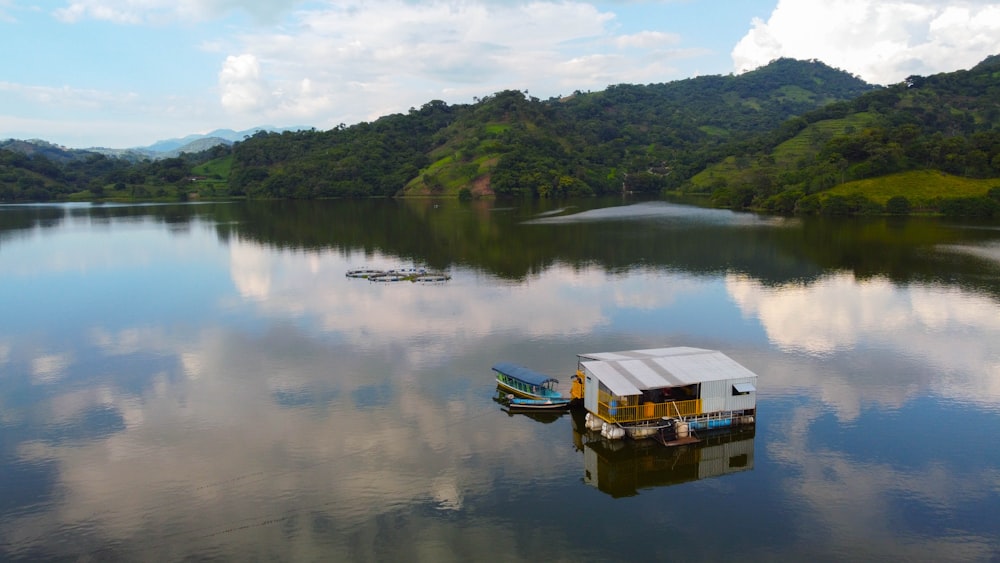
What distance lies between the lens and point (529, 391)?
29.4 meters

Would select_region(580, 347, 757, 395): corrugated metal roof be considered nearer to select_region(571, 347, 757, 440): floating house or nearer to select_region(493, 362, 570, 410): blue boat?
select_region(571, 347, 757, 440): floating house

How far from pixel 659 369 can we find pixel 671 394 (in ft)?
3.91

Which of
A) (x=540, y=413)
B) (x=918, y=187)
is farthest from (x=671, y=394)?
(x=918, y=187)

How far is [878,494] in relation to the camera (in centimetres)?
2180

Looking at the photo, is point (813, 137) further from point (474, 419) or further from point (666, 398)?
point (474, 419)

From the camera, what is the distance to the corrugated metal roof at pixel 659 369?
26.2m

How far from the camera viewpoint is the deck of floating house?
26094 millimetres

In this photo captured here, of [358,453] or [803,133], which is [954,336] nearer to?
[358,453]

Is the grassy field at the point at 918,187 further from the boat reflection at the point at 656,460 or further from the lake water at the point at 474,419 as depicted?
the boat reflection at the point at 656,460

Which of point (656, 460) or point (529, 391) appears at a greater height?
point (529, 391)

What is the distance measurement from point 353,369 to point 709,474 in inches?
772

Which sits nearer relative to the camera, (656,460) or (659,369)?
(656,460)

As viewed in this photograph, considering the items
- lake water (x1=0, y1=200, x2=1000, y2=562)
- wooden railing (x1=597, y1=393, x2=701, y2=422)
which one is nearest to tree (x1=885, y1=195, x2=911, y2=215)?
lake water (x1=0, y1=200, x2=1000, y2=562)

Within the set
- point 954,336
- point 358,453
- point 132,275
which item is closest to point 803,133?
point 954,336
